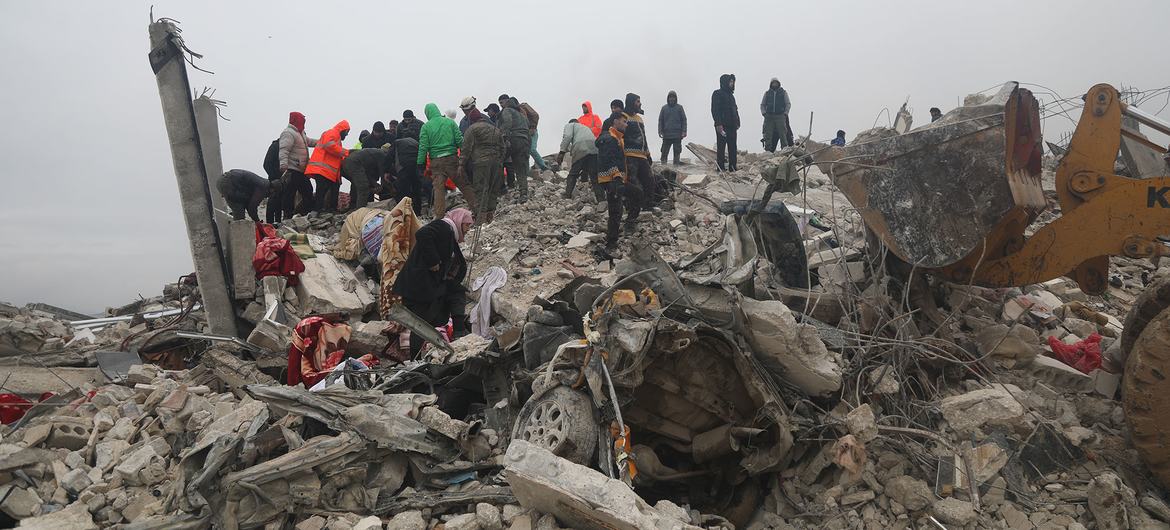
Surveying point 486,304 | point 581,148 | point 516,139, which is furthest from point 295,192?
point 486,304

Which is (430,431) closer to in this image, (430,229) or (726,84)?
(430,229)

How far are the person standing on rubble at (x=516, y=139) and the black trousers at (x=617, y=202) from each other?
8.39 ft

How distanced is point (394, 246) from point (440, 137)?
2736 millimetres

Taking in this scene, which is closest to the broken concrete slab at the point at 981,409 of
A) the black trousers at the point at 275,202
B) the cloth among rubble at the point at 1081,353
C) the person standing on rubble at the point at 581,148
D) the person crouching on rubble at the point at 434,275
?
the cloth among rubble at the point at 1081,353

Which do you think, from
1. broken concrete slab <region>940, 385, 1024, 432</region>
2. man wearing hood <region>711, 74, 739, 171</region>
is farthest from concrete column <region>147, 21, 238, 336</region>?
man wearing hood <region>711, 74, 739, 171</region>

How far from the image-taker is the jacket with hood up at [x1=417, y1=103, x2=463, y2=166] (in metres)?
9.23

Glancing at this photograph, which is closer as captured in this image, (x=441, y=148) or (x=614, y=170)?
(x=614, y=170)

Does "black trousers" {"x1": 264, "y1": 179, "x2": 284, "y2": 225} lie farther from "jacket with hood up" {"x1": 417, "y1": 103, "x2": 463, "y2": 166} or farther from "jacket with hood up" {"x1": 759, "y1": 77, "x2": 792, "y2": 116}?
"jacket with hood up" {"x1": 759, "y1": 77, "x2": 792, "y2": 116}

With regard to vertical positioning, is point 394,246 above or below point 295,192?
below

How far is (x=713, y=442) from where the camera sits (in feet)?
11.9

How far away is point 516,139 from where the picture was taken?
1052cm

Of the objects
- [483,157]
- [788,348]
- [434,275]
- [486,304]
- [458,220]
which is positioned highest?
[483,157]

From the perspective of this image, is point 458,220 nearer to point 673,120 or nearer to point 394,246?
point 394,246

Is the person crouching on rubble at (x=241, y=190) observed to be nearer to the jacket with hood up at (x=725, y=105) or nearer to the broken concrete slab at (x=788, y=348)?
the broken concrete slab at (x=788, y=348)
